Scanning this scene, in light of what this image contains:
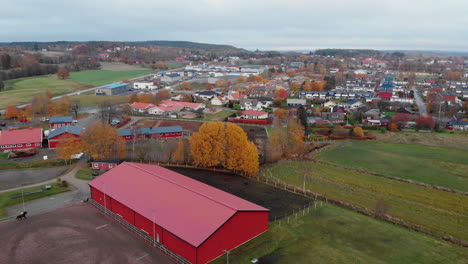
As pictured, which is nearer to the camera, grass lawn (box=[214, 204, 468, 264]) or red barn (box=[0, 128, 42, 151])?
grass lawn (box=[214, 204, 468, 264])

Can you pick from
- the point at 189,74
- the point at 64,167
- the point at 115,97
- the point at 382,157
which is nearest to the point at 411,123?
the point at 382,157

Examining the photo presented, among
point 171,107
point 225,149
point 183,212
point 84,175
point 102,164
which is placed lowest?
point 84,175

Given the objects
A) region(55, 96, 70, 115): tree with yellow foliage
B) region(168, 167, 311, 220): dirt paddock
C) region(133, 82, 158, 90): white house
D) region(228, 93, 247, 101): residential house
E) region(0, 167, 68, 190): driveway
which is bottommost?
region(0, 167, 68, 190): driveway

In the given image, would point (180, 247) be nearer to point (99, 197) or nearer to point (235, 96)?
point (99, 197)

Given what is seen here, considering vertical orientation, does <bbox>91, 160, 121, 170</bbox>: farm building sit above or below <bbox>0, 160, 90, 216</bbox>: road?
above

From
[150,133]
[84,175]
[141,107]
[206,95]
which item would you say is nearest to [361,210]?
[84,175]

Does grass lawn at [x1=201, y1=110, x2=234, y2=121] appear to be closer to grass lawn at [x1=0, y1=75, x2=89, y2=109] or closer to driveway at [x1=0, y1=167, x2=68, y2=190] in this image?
driveway at [x1=0, y1=167, x2=68, y2=190]

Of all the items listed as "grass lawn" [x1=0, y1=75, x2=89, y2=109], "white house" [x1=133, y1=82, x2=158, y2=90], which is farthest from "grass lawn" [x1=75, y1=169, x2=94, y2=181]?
"white house" [x1=133, y1=82, x2=158, y2=90]
